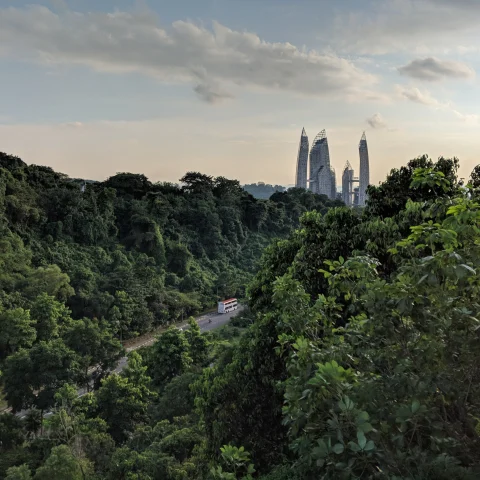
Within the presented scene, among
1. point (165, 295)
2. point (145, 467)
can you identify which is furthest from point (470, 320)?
point (165, 295)

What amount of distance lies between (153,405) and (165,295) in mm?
11786

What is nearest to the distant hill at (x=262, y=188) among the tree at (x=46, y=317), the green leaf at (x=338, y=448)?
the tree at (x=46, y=317)

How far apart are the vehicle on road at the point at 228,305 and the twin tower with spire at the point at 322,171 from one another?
37.7 m

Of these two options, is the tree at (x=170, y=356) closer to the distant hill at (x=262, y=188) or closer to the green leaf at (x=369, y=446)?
the green leaf at (x=369, y=446)

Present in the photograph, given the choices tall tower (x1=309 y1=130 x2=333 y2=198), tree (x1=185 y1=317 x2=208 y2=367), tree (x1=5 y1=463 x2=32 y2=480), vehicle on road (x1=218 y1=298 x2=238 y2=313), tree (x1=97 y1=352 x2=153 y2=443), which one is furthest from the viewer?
tall tower (x1=309 y1=130 x2=333 y2=198)

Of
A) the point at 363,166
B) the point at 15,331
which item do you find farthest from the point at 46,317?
the point at 363,166

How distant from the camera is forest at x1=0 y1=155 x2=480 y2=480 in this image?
1966 mm

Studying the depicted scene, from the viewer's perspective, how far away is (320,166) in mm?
65562

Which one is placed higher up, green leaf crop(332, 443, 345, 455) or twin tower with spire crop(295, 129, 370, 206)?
twin tower with spire crop(295, 129, 370, 206)

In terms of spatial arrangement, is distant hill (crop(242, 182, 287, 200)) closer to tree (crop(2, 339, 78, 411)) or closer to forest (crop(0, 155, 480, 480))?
forest (crop(0, 155, 480, 480))

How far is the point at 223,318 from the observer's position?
2630 cm

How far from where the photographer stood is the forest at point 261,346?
1966 millimetres

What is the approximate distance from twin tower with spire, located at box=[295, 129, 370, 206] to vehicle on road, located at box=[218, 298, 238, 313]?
37.7 metres

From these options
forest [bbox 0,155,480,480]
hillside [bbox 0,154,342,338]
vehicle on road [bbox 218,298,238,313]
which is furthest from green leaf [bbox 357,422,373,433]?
vehicle on road [bbox 218,298,238,313]
